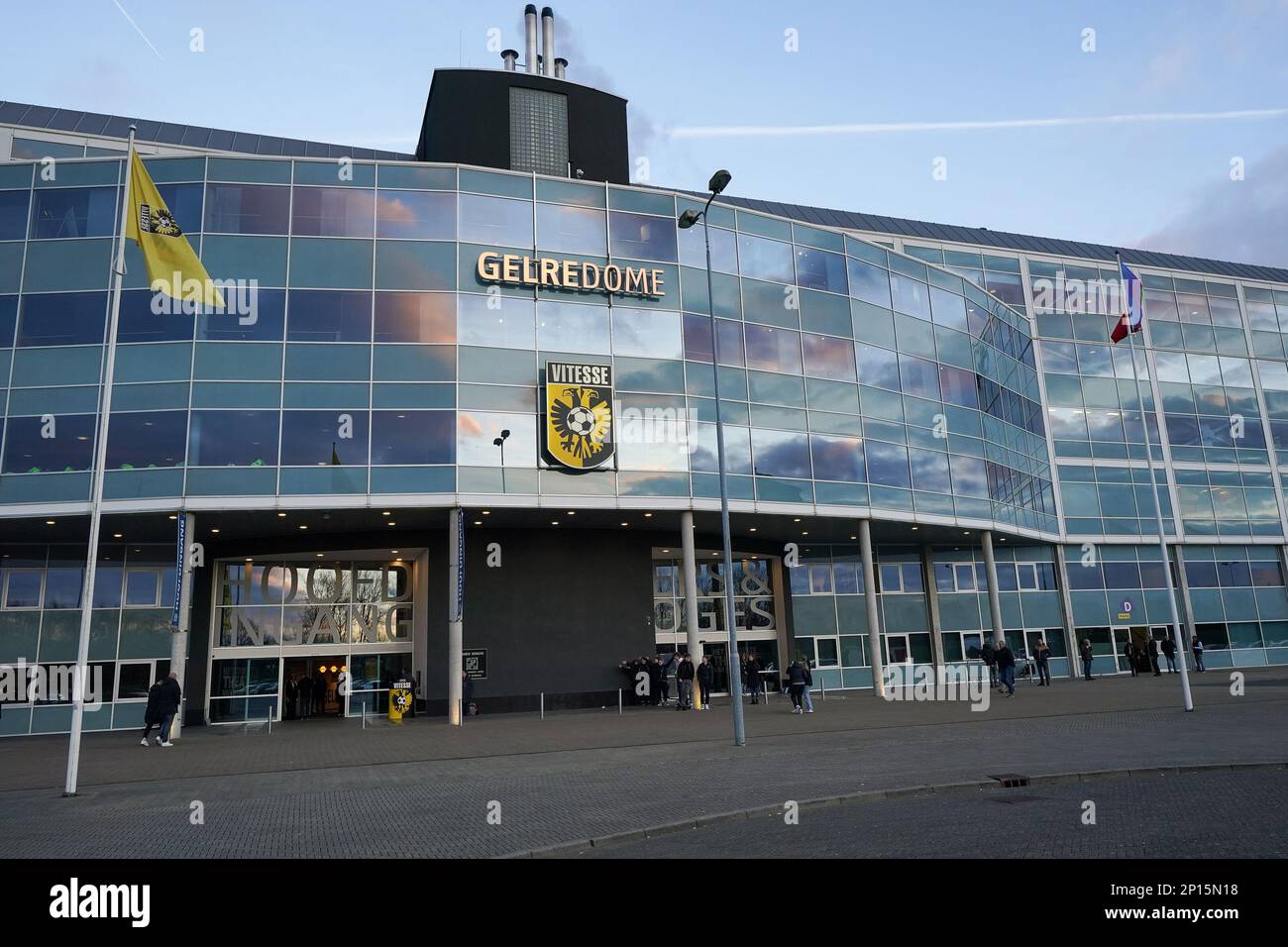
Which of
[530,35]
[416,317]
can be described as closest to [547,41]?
[530,35]

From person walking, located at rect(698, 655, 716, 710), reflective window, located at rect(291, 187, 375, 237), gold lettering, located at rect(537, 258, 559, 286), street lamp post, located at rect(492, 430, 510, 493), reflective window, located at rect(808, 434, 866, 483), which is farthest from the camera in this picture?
reflective window, located at rect(808, 434, 866, 483)

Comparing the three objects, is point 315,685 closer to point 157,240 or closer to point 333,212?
point 333,212

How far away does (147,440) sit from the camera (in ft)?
87.9

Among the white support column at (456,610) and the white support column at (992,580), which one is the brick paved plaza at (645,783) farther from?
the white support column at (992,580)

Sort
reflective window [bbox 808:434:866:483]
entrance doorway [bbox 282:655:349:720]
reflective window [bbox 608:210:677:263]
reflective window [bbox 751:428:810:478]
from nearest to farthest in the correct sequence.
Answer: reflective window [bbox 608:210:677:263]
reflective window [bbox 751:428:810:478]
entrance doorway [bbox 282:655:349:720]
reflective window [bbox 808:434:866:483]

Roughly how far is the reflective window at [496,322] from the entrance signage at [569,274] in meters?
0.69

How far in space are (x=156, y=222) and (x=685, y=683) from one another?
19890 millimetres

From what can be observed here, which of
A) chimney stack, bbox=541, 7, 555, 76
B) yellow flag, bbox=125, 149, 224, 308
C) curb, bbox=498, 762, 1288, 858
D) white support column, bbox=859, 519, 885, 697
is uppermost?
chimney stack, bbox=541, 7, 555, 76

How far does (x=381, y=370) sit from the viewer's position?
92.2ft

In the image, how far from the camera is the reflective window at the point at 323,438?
27239mm

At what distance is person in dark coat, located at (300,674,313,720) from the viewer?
3203 centimetres

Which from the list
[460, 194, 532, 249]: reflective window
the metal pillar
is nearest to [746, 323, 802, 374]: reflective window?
[460, 194, 532, 249]: reflective window

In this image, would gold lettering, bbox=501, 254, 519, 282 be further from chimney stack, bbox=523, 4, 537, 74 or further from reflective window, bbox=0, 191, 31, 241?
reflective window, bbox=0, 191, 31, 241
